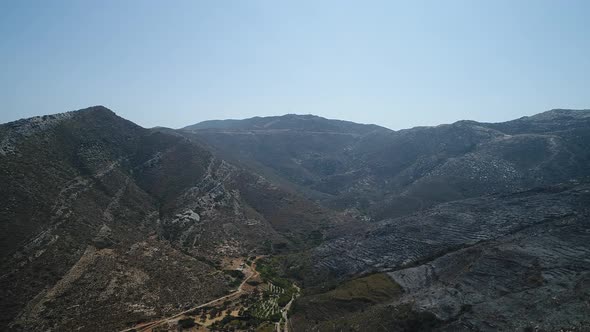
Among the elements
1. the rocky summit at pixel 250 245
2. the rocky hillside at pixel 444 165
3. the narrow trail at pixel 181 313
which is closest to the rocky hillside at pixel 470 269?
A: the rocky summit at pixel 250 245

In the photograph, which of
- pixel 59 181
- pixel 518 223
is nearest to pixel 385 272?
pixel 518 223

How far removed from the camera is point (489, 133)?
164 m

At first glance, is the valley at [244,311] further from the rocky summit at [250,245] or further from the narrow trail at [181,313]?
the rocky summit at [250,245]

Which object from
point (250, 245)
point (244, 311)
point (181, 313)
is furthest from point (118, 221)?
point (244, 311)

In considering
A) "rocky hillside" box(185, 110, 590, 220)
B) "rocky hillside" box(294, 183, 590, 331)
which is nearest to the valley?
"rocky hillside" box(294, 183, 590, 331)

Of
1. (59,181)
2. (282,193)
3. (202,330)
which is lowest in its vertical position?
(202,330)

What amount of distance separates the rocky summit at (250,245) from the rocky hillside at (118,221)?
1.06ft

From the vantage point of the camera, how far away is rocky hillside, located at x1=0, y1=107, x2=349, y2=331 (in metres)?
51.3

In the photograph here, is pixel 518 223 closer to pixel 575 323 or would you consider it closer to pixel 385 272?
pixel 385 272

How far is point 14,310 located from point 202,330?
2297 centimetres

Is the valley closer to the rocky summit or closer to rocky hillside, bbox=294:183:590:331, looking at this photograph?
the rocky summit

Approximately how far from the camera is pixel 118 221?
76562 mm

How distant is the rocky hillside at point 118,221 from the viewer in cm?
5128

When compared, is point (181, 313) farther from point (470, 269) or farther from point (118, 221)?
point (470, 269)
